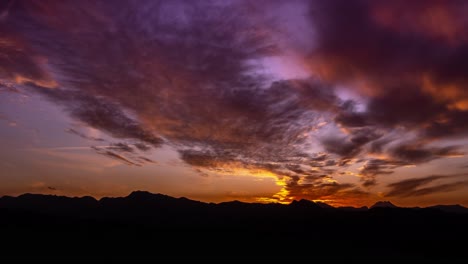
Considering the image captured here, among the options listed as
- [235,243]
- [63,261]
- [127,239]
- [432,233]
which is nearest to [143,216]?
[127,239]

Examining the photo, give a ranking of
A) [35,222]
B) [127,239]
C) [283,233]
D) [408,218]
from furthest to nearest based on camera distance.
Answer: [408,218] → [283,233] → [35,222] → [127,239]

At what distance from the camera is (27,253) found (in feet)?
225

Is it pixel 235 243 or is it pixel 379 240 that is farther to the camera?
pixel 379 240

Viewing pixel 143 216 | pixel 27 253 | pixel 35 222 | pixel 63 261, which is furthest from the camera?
pixel 143 216

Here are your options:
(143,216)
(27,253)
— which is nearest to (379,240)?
(27,253)

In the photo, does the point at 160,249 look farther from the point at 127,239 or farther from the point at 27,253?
the point at 27,253

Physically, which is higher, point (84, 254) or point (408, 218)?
point (408, 218)

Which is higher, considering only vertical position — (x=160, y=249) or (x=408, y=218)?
(x=408, y=218)

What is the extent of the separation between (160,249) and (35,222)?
163ft

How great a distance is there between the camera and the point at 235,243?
89.5 m

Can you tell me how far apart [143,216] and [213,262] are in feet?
455

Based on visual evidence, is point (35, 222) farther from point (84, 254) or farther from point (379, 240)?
point (379, 240)

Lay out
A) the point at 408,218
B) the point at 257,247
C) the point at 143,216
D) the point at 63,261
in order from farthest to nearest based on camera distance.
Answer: the point at 143,216 < the point at 408,218 < the point at 257,247 < the point at 63,261

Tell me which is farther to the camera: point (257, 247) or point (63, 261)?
point (257, 247)
